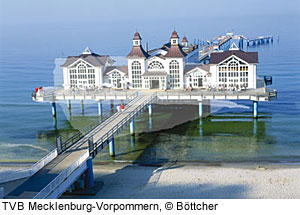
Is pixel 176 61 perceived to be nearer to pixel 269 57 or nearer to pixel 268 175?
pixel 268 175

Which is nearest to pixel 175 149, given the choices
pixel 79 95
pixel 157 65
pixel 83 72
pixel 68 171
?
pixel 68 171

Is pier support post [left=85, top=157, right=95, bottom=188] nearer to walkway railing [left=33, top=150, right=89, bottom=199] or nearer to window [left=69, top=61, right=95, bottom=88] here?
walkway railing [left=33, top=150, right=89, bottom=199]

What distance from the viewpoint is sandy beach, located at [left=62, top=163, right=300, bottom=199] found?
21.1 meters

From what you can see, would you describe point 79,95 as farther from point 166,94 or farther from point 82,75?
point 166,94

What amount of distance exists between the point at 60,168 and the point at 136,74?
21738 millimetres

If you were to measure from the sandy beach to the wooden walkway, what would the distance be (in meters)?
1.90

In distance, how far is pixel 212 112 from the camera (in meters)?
40.7

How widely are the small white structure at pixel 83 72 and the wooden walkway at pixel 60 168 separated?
13661mm

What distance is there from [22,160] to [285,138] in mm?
17779

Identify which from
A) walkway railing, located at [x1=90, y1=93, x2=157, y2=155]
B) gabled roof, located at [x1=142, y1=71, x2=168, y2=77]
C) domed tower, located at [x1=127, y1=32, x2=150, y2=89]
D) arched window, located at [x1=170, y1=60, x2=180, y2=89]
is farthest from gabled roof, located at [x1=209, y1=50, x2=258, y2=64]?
walkway railing, located at [x1=90, y1=93, x2=157, y2=155]

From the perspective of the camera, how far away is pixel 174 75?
40.7 m

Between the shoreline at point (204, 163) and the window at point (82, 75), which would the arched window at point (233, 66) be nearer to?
the window at point (82, 75)

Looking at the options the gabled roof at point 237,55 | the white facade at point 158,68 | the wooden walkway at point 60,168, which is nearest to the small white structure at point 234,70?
the gabled roof at point 237,55

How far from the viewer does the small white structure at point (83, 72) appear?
41.3 metres
